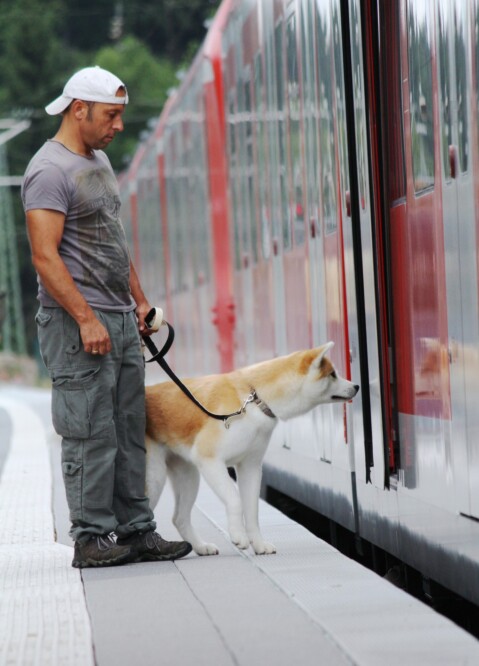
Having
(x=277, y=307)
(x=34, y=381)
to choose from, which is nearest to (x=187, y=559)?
(x=277, y=307)

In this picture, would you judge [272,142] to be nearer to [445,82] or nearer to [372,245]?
[372,245]

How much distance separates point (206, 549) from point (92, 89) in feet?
6.64

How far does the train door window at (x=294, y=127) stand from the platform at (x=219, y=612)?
1.77 meters

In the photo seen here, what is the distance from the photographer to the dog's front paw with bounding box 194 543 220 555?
8.00 m

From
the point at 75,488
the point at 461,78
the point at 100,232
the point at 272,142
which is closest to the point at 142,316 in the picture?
the point at 100,232

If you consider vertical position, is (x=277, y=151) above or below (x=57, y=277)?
above

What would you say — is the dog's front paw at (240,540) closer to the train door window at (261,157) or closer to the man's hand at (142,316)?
the man's hand at (142,316)

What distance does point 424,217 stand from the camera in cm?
679

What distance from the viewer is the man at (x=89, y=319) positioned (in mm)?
7480

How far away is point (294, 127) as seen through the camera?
387 inches

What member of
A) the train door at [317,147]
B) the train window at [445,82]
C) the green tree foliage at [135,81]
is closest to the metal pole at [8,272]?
the green tree foliage at [135,81]

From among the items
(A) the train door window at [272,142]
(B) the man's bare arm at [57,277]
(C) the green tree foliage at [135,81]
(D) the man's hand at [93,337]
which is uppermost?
(C) the green tree foliage at [135,81]

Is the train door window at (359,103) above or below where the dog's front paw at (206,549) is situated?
above

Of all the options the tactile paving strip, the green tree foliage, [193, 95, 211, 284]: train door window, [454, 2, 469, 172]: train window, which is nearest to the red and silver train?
[454, 2, 469, 172]: train window
